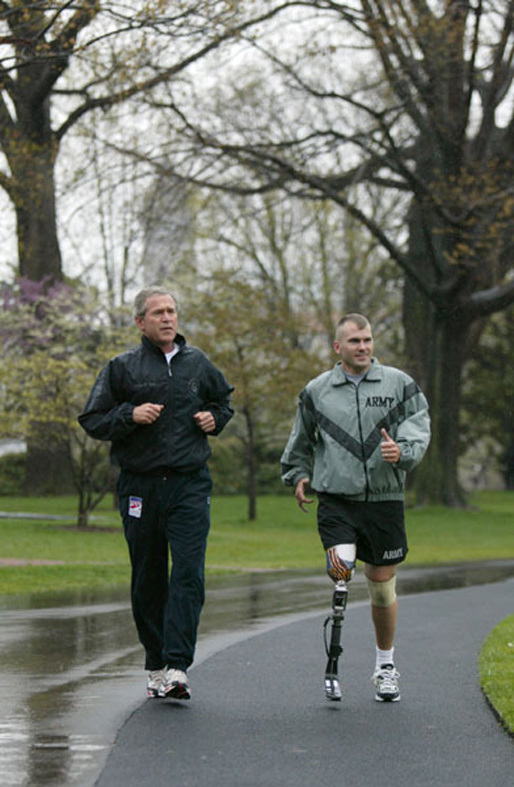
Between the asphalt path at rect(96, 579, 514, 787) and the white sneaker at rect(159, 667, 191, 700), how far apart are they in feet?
0.17

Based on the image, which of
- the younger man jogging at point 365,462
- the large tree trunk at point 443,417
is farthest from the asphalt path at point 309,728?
the large tree trunk at point 443,417

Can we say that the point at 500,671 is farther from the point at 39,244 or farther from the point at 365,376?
the point at 39,244

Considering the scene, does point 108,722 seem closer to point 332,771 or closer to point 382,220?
point 332,771

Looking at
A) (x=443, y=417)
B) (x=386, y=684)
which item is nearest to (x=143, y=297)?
Answer: (x=386, y=684)

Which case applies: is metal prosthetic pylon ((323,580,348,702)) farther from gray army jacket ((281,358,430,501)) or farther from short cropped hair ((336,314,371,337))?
short cropped hair ((336,314,371,337))

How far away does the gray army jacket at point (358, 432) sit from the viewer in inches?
269

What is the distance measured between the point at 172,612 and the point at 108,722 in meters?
0.71

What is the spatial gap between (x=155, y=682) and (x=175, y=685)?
21cm

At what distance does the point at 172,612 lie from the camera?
6613mm

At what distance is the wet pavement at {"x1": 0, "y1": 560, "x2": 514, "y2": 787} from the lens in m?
5.37

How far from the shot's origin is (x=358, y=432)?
271 inches

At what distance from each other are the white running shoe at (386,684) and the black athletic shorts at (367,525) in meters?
0.54

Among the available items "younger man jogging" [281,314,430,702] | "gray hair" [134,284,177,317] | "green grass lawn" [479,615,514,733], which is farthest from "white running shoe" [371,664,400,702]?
"gray hair" [134,284,177,317]

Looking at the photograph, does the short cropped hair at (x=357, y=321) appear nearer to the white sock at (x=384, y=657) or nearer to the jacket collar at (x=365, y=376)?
the jacket collar at (x=365, y=376)
